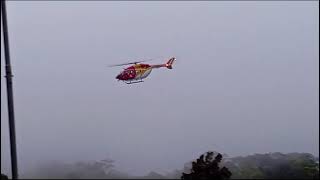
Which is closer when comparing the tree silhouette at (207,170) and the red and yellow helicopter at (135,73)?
the red and yellow helicopter at (135,73)

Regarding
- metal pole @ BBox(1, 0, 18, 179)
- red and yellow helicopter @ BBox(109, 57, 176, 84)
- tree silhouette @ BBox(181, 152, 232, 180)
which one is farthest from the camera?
tree silhouette @ BBox(181, 152, 232, 180)

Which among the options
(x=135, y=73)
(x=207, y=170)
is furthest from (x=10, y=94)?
(x=207, y=170)

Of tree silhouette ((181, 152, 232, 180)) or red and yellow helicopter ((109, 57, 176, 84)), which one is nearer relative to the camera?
red and yellow helicopter ((109, 57, 176, 84))

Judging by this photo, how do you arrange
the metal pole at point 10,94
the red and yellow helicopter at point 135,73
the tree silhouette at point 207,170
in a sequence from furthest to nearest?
1. the tree silhouette at point 207,170
2. the red and yellow helicopter at point 135,73
3. the metal pole at point 10,94

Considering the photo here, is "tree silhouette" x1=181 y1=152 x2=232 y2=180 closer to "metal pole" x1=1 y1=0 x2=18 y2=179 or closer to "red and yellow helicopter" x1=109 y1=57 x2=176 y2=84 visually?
"red and yellow helicopter" x1=109 y1=57 x2=176 y2=84

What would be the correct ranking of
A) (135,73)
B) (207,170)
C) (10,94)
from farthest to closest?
1. (207,170)
2. (135,73)
3. (10,94)

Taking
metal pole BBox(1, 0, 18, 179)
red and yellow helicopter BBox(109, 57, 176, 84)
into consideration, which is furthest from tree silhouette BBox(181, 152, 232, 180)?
metal pole BBox(1, 0, 18, 179)

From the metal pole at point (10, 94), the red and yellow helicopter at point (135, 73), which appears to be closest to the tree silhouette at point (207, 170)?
the red and yellow helicopter at point (135, 73)

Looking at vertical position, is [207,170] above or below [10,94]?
below

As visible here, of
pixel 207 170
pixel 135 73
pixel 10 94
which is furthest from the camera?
pixel 207 170

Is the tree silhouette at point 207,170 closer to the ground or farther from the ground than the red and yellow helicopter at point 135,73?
closer to the ground

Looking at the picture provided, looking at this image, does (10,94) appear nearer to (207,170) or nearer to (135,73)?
(135,73)

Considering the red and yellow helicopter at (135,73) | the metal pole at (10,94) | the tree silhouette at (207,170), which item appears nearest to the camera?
the metal pole at (10,94)

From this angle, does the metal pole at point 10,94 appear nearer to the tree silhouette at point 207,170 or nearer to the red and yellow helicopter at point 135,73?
the red and yellow helicopter at point 135,73
